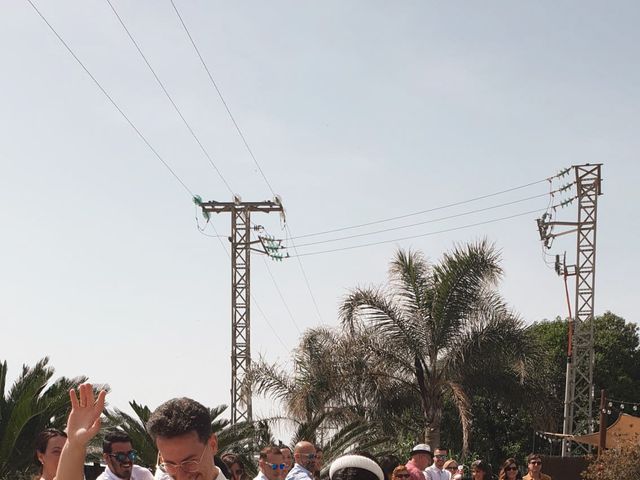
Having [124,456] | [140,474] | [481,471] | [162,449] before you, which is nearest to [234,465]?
[140,474]

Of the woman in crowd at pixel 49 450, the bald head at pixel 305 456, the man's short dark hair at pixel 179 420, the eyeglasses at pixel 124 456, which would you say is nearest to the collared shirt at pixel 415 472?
the bald head at pixel 305 456

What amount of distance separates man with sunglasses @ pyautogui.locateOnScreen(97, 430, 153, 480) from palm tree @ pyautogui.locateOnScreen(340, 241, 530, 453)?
18609mm

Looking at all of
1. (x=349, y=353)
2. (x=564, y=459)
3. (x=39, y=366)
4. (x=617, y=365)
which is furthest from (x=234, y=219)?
(x=617, y=365)

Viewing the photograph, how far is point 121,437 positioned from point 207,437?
13.0ft

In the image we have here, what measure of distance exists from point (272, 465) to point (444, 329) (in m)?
15.2

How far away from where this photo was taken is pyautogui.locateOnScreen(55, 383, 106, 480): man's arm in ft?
11.2

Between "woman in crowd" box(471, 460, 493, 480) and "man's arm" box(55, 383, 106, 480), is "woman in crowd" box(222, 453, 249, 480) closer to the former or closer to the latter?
"woman in crowd" box(471, 460, 493, 480)

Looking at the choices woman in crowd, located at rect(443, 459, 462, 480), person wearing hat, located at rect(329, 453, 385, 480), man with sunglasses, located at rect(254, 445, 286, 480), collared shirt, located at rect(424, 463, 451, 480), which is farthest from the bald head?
person wearing hat, located at rect(329, 453, 385, 480)

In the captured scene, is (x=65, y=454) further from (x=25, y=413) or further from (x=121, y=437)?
(x=25, y=413)

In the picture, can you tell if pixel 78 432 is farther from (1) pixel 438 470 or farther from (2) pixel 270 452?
(1) pixel 438 470

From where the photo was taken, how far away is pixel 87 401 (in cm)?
352

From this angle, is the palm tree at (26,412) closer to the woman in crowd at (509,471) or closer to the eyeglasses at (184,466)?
the woman in crowd at (509,471)

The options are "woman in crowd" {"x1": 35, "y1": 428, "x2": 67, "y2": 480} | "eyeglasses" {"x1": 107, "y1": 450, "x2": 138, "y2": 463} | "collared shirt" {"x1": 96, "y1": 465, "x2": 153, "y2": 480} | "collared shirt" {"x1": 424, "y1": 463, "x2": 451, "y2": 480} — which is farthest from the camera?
"collared shirt" {"x1": 424, "y1": 463, "x2": 451, "y2": 480}

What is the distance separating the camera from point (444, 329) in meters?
25.5
